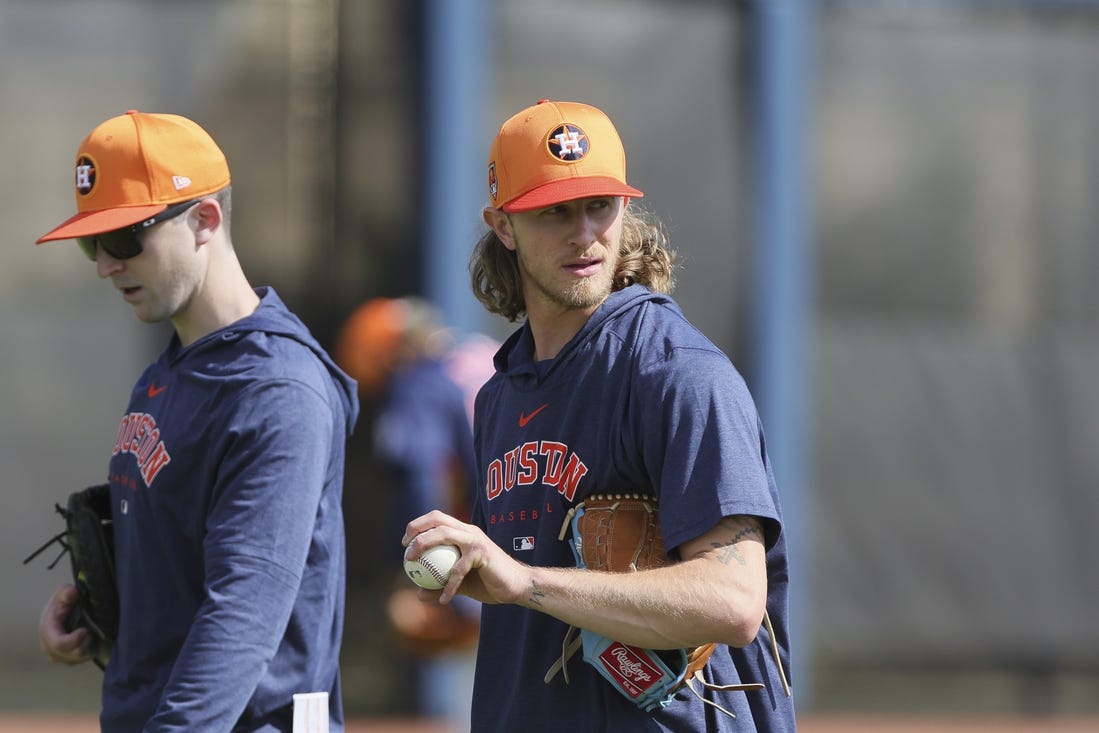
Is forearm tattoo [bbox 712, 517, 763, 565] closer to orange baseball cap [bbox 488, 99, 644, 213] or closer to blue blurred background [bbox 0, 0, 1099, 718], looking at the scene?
orange baseball cap [bbox 488, 99, 644, 213]

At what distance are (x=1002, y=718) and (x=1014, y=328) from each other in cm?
251

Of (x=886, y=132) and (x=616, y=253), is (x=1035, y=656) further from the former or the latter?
(x=616, y=253)

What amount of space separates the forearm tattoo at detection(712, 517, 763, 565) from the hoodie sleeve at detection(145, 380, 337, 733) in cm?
96

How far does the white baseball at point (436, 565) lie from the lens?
2.60 metres

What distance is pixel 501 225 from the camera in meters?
3.29

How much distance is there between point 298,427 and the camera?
10.6 feet

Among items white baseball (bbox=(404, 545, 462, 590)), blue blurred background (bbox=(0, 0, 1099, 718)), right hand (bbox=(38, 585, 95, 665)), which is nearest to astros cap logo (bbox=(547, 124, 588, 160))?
white baseball (bbox=(404, 545, 462, 590))

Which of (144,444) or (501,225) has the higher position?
(501,225)

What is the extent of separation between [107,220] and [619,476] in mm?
1273

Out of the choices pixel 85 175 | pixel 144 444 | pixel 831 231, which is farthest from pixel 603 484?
pixel 831 231

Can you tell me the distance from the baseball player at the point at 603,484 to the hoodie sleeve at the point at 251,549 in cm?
38

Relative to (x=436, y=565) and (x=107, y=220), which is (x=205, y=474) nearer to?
(x=107, y=220)

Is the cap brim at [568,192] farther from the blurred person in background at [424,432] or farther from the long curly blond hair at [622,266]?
the blurred person in background at [424,432]

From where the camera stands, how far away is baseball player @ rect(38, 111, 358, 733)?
10.2ft
